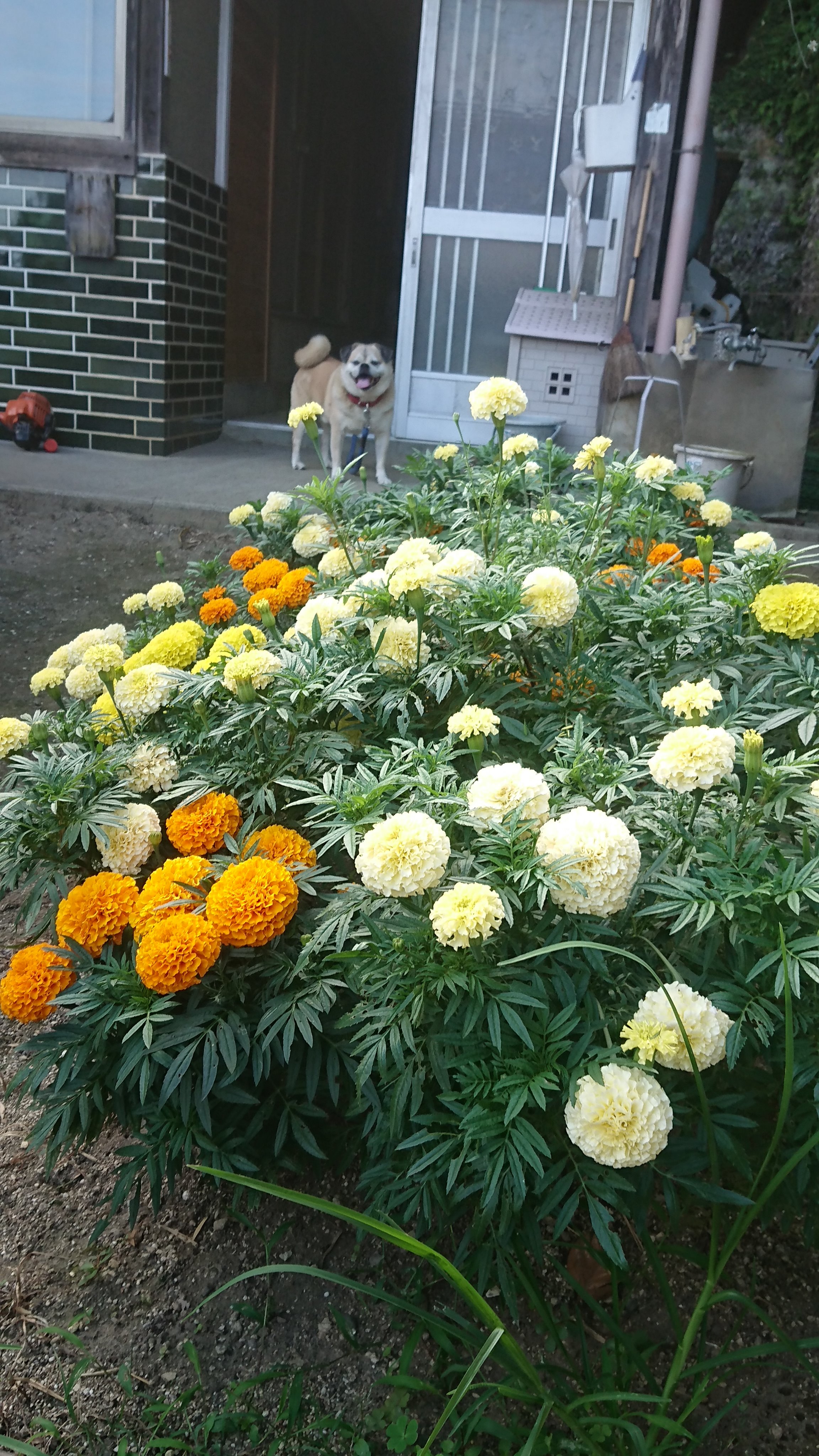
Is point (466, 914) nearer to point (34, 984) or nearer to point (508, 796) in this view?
point (508, 796)

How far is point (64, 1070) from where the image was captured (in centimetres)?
130

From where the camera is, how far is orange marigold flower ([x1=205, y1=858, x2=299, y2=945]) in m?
1.20

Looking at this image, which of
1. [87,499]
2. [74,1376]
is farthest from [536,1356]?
[87,499]

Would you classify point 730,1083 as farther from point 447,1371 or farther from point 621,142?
point 621,142

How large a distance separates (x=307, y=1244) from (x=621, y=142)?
547 centimetres

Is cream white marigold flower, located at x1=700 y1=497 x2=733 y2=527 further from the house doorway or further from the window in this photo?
the house doorway

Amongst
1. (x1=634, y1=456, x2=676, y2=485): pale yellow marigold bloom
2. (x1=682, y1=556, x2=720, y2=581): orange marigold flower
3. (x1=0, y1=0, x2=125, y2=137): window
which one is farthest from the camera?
(x1=0, y1=0, x2=125, y2=137): window

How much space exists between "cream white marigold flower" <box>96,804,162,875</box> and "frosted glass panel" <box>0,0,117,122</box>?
16.4 ft

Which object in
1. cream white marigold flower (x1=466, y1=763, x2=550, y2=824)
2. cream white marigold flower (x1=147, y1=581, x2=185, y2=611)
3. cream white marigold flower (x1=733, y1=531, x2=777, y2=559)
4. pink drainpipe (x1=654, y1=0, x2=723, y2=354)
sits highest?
pink drainpipe (x1=654, y1=0, x2=723, y2=354)

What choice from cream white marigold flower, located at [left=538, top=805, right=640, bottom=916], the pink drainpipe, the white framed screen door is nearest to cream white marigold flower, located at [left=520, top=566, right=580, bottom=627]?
cream white marigold flower, located at [left=538, top=805, right=640, bottom=916]

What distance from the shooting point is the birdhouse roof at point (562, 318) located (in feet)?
17.8

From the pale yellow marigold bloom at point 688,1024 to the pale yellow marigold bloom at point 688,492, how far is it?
55.3 inches

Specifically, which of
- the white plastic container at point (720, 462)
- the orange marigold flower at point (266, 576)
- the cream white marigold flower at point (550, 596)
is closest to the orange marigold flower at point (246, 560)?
the orange marigold flower at point (266, 576)

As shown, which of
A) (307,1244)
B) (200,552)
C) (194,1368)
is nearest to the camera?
(194,1368)
